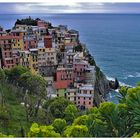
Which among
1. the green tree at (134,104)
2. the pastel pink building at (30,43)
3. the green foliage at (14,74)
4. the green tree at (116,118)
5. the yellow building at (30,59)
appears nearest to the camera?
the green tree at (134,104)

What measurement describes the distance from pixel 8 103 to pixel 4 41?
9992 mm

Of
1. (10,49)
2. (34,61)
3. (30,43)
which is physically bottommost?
(34,61)

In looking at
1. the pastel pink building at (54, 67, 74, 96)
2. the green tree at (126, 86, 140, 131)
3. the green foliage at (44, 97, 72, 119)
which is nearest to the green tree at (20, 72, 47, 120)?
the green foliage at (44, 97, 72, 119)

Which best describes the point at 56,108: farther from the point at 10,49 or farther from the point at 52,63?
the point at 10,49

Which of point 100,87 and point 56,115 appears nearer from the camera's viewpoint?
point 56,115

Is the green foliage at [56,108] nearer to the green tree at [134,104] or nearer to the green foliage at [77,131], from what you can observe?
the green tree at [134,104]

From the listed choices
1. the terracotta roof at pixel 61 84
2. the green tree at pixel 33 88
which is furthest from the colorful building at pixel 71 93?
the green tree at pixel 33 88

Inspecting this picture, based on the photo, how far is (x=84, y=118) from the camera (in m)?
5.18

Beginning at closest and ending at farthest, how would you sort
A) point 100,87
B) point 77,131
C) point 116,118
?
point 77,131 < point 116,118 < point 100,87

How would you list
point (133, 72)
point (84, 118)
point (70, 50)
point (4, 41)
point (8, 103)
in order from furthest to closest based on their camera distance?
1. point (133, 72)
2. point (70, 50)
3. point (4, 41)
4. point (8, 103)
5. point (84, 118)

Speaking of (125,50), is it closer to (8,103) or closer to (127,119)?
(8,103)

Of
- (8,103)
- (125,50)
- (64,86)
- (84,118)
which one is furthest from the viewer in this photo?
(125,50)

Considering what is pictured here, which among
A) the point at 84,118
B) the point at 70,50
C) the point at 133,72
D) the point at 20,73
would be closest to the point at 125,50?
the point at 133,72

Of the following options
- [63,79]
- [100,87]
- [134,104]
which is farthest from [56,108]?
[100,87]
